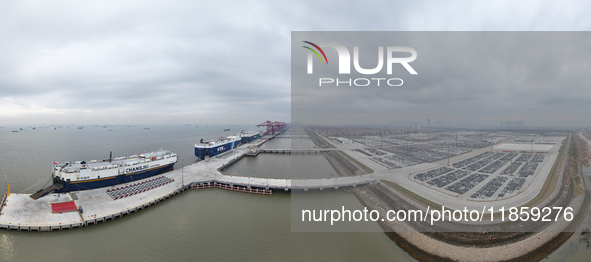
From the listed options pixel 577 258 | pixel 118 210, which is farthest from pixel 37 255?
pixel 577 258

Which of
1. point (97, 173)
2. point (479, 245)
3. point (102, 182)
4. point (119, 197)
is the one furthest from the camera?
point (102, 182)

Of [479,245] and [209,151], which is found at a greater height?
[209,151]

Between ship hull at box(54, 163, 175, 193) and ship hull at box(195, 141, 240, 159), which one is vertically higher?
ship hull at box(195, 141, 240, 159)

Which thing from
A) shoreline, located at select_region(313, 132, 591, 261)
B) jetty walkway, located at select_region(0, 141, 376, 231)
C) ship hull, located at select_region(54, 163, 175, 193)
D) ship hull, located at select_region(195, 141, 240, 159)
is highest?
ship hull, located at select_region(195, 141, 240, 159)

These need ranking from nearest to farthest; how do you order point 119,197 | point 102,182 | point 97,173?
point 119,197 → point 97,173 → point 102,182

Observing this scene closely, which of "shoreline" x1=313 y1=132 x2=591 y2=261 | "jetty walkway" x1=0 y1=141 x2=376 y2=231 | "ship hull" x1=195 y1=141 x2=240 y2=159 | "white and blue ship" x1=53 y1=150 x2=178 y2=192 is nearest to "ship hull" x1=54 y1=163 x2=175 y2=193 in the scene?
"white and blue ship" x1=53 y1=150 x2=178 y2=192

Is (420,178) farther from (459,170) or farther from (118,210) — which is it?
(118,210)

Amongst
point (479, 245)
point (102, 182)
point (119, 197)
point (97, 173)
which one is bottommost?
point (479, 245)

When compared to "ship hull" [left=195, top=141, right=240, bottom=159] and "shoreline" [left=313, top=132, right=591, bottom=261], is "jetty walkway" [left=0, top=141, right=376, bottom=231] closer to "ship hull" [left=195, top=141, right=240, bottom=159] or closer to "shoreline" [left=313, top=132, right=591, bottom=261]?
"ship hull" [left=195, top=141, right=240, bottom=159]

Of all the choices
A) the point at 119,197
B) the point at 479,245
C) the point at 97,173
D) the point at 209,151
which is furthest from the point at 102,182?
the point at 479,245

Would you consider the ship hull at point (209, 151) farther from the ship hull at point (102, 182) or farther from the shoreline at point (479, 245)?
the shoreline at point (479, 245)

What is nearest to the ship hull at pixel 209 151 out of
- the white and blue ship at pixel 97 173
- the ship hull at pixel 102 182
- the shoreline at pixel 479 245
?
the white and blue ship at pixel 97 173

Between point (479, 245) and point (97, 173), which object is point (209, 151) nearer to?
point (97, 173)
